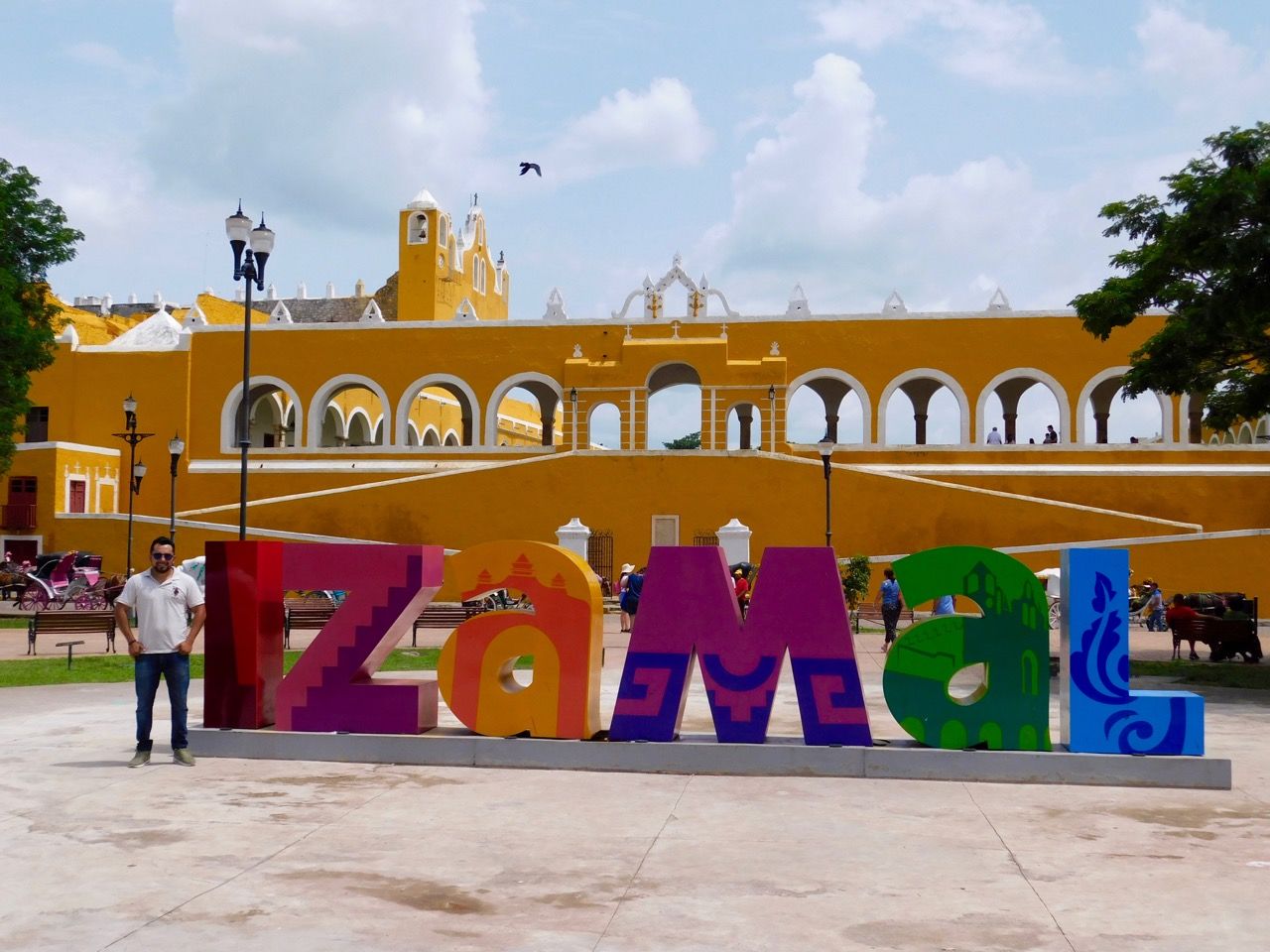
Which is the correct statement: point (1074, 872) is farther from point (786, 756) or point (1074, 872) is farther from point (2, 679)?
point (2, 679)

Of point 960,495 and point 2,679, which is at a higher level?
point 960,495

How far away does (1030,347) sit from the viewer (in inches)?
1248

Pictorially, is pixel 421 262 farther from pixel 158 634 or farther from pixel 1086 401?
pixel 158 634

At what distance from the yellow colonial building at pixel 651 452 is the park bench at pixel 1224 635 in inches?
357

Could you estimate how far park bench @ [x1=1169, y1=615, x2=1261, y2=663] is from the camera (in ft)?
51.9

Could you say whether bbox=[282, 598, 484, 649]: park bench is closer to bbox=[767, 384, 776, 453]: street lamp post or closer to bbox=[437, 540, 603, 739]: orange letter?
bbox=[437, 540, 603, 739]: orange letter

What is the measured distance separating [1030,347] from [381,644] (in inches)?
1020

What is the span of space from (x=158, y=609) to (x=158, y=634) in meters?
0.16

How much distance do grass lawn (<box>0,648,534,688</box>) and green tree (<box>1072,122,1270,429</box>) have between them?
8337 millimetres

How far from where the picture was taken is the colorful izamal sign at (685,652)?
26.5ft

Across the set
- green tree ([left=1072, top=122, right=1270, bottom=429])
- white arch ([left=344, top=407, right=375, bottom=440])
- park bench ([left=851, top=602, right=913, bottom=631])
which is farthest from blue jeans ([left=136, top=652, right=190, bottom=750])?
white arch ([left=344, top=407, right=375, bottom=440])

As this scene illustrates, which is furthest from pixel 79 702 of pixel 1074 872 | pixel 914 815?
pixel 1074 872

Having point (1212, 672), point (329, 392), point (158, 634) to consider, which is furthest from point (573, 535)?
point (158, 634)

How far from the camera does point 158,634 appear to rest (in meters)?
7.97
